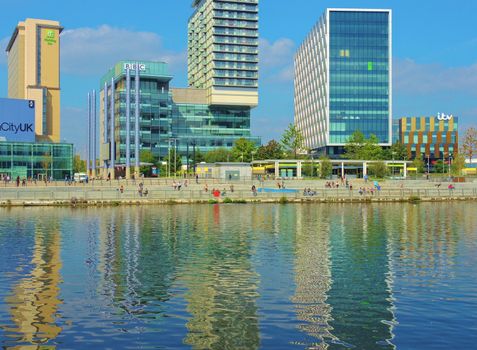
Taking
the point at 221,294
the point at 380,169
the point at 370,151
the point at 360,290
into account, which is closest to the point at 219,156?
the point at 370,151

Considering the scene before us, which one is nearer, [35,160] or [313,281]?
[313,281]

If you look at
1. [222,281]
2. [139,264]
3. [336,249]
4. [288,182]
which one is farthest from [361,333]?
[288,182]

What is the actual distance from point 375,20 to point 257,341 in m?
166

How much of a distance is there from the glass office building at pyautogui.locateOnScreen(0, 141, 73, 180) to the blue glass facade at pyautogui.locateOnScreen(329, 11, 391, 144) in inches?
2928

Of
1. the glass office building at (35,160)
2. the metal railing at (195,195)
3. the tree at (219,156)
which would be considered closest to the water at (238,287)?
the metal railing at (195,195)

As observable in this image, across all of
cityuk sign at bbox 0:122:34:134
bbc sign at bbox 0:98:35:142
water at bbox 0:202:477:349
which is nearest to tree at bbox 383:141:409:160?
cityuk sign at bbox 0:122:34:134

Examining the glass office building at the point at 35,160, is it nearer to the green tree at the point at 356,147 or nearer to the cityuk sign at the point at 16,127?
the cityuk sign at the point at 16,127

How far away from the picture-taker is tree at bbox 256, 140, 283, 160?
159250 mm

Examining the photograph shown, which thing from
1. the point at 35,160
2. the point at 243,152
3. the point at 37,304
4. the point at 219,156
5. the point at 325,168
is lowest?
the point at 37,304

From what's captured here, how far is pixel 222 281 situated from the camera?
2688 cm

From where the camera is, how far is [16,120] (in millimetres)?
159250

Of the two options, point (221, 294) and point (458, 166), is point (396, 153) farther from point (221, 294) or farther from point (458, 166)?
point (221, 294)

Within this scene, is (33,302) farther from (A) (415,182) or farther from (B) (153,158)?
(B) (153,158)

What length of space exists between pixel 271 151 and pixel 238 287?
135747 millimetres
